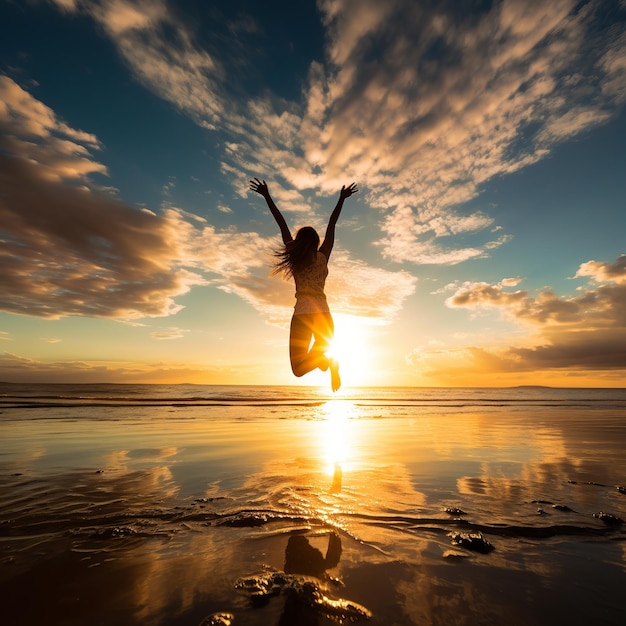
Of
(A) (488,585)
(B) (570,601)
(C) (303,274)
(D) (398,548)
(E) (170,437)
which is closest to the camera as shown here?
(B) (570,601)

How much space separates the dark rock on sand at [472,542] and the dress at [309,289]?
3942mm

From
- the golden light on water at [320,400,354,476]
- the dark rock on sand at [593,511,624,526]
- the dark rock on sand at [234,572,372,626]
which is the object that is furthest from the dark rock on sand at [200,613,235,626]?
the dark rock on sand at [593,511,624,526]

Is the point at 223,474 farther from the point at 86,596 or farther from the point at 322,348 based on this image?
the point at 86,596

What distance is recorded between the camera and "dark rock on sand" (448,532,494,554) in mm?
2908

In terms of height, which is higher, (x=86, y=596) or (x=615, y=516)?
(x=615, y=516)

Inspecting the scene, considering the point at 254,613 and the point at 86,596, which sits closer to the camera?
the point at 254,613

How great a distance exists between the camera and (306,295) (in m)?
6.30

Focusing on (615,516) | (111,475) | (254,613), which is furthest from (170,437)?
(615,516)

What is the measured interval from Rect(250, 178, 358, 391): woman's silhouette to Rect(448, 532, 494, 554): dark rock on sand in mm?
3667

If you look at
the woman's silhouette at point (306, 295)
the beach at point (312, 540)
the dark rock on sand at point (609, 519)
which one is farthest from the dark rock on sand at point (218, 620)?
the woman's silhouette at point (306, 295)

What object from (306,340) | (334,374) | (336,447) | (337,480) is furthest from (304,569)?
(336,447)

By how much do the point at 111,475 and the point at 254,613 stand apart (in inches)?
164

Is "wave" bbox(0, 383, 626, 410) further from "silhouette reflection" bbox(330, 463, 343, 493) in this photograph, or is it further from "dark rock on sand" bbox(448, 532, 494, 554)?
"dark rock on sand" bbox(448, 532, 494, 554)

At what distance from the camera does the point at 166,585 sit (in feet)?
7.83
